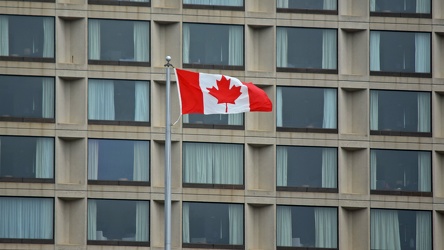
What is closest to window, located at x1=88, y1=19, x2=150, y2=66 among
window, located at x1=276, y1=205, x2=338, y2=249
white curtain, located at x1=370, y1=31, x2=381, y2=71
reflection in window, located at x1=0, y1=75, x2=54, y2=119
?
reflection in window, located at x1=0, y1=75, x2=54, y2=119

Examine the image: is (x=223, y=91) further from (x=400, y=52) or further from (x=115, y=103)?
(x=400, y=52)

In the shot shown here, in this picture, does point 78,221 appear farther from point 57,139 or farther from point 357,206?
point 357,206

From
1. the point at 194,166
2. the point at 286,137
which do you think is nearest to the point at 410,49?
the point at 286,137

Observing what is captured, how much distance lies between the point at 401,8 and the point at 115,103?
16.1 metres

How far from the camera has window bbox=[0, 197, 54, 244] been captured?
68.7m

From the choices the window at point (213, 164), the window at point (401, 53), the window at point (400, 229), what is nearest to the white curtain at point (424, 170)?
the window at point (400, 229)

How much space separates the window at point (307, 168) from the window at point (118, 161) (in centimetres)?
703

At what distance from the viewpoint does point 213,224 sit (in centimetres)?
7000

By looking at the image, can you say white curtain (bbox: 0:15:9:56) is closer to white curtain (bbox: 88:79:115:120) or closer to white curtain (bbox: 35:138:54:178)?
white curtain (bbox: 88:79:115:120)

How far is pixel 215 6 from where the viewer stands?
2781 inches

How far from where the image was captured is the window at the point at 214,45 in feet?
232

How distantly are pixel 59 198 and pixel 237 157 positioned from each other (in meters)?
9.36

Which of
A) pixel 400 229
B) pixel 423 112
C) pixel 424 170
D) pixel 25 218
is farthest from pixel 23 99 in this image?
pixel 424 170

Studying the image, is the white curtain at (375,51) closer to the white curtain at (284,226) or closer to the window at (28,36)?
the white curtain at (284,226)
